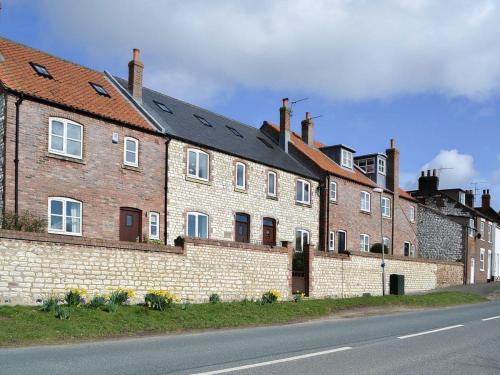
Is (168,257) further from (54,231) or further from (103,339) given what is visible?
(103,339)

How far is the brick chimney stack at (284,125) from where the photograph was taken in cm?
3883

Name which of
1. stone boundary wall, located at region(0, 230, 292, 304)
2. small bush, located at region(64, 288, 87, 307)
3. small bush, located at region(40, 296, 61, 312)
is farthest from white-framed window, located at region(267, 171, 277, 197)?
small bush, located at region(40, 296, 61, 312)

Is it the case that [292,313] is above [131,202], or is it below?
below

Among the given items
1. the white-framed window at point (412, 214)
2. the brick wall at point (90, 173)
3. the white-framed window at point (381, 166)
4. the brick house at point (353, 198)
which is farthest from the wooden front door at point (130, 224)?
the white-framed window at point (412, 214)

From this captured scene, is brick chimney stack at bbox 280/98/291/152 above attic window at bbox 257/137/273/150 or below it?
above

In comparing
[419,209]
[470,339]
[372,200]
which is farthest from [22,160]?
[419,209]

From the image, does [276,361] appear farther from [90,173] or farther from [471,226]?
[471,226]

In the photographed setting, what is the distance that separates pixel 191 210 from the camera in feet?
89.9

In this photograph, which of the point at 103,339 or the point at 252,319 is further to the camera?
the point at 252,319

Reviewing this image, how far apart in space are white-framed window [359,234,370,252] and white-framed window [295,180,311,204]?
6856 mm

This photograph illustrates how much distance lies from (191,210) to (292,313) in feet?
27.0

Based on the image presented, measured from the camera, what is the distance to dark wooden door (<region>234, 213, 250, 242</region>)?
30328 mm

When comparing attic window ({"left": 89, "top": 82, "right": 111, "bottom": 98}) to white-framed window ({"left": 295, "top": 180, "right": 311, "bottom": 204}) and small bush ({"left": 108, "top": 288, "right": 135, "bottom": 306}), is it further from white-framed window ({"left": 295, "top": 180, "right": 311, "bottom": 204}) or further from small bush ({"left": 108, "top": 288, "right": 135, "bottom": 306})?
white-framed window ({"left": 295, "top": 180, "right": 311, "bottom": 204})

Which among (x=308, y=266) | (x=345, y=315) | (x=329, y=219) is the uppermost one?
(x=329, y=219)
